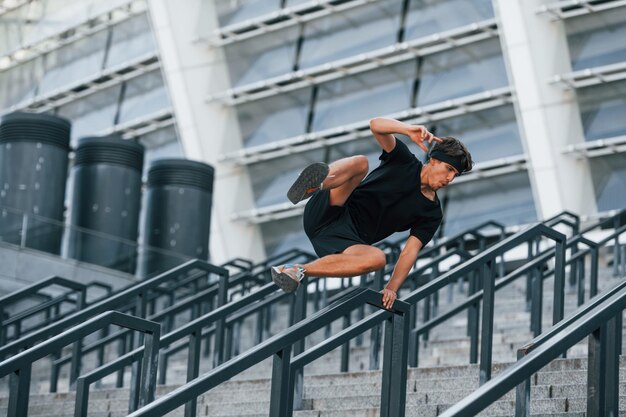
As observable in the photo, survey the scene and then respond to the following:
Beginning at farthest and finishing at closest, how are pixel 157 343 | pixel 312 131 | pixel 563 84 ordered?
pixel 312 131 → pixel 563 84 → pixel 157 343

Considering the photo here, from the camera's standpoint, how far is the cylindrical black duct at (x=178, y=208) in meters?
18.8

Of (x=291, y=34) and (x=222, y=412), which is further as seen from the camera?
(x=291, y=34)

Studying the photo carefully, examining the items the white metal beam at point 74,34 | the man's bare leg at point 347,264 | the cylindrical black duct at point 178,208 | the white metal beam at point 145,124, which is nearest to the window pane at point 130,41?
the white metal beam at point 74,34

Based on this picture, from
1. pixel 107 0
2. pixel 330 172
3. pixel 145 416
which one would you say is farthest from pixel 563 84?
pixel 145 416

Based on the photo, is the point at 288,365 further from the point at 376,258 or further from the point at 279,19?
the point at 279,19

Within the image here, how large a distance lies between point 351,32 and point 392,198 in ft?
51.8

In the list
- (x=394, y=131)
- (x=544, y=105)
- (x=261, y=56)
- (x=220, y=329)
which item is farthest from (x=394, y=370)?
(x=261, y=56)

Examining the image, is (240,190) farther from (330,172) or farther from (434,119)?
(330,172)

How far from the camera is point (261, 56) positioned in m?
23.6

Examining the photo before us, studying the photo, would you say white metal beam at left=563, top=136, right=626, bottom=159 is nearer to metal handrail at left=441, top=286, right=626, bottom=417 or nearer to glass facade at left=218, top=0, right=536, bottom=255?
glass facade at left=218, top=0, right=536, bottom=255

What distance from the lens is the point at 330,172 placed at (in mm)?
6320

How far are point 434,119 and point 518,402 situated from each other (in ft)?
50.4

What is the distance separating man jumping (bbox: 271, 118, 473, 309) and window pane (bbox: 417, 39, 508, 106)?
1377 cm

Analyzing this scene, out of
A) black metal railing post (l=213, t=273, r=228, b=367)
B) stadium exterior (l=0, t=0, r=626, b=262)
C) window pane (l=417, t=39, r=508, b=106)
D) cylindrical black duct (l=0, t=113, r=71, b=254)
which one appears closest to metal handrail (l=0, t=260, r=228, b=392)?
black metal railing post (l=213, t=273, r=228, b=367)
